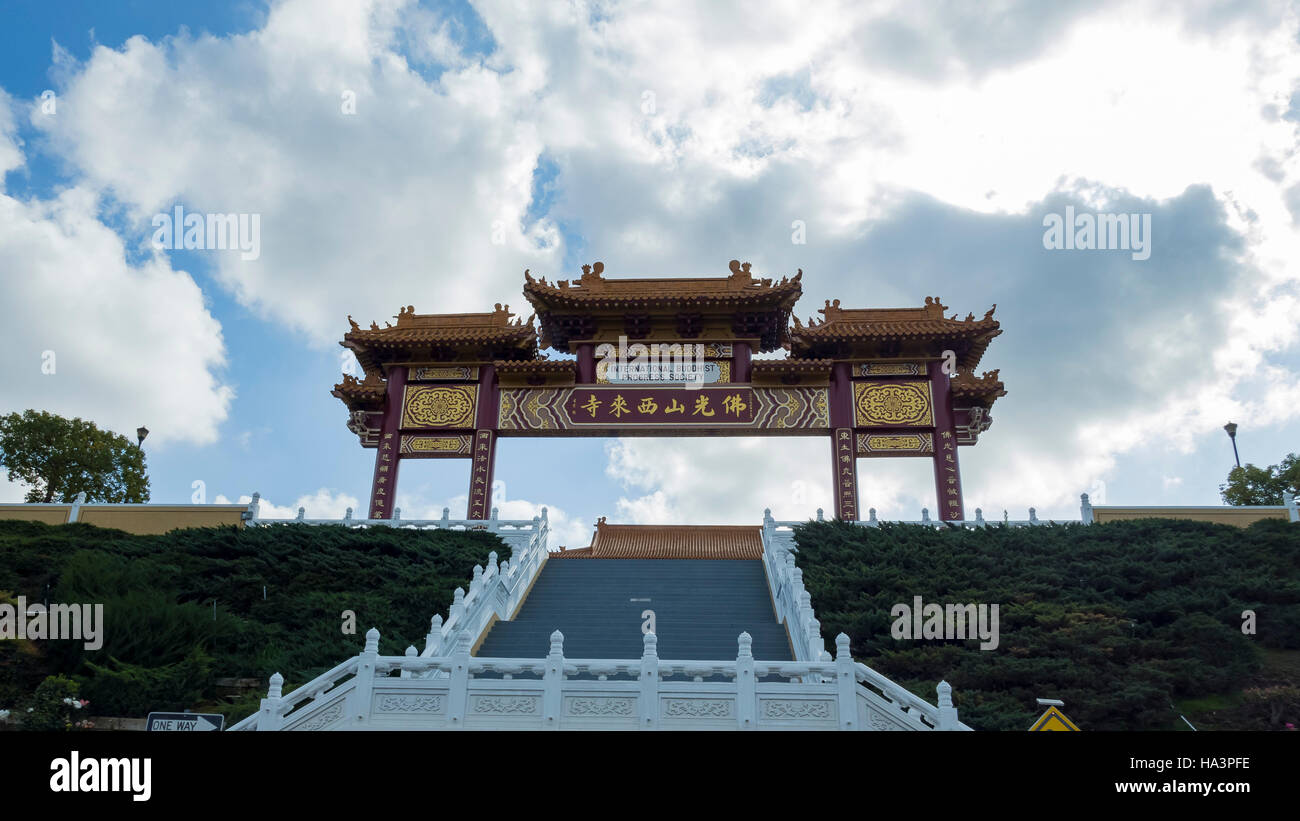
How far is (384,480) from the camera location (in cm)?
2045

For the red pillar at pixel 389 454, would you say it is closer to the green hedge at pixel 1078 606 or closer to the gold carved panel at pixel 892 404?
the green hedge at pixel 1078 606

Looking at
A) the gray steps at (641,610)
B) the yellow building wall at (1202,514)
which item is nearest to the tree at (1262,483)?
the yellow building wall at (1202,514)

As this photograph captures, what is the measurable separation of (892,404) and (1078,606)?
916cm

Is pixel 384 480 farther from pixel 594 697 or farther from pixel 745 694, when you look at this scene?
pixel 745 694

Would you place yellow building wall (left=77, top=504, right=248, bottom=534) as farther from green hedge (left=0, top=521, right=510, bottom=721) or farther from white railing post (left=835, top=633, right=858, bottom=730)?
white railing post (left=835, top=633, right=858, bottom=730)

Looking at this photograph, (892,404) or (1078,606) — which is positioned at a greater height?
(892,404)

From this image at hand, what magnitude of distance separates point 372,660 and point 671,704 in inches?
123

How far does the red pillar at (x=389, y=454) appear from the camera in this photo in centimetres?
2014

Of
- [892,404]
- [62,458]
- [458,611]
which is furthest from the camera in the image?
[62,458]

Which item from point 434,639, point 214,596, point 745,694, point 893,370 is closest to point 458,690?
point 434,639

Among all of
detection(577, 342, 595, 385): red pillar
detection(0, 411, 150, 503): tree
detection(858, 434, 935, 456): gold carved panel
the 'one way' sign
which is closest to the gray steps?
the 'one way' sign

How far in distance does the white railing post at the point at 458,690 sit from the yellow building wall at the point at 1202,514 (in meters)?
14.2
